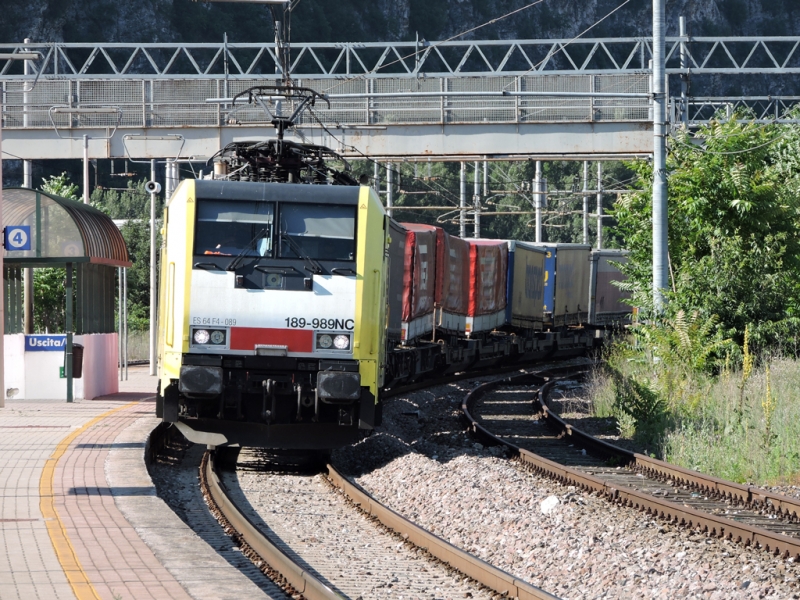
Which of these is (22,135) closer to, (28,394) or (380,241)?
(28,394)

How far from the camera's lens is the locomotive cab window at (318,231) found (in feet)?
41.1

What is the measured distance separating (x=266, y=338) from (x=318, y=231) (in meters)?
1.33

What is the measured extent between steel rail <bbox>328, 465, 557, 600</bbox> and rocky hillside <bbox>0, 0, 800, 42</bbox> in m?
70.7

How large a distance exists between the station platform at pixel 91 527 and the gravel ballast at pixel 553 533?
→ 8.16ft

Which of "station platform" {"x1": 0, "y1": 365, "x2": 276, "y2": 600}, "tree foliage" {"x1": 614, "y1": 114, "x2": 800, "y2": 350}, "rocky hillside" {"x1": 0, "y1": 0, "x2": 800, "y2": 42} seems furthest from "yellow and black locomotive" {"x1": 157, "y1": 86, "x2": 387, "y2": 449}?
"rocky hillside" {"x1": 0, "y1": 0, "x2": 800, "y2": 42}

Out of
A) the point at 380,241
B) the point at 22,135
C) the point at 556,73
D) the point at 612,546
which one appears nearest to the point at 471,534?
the point at 612,546

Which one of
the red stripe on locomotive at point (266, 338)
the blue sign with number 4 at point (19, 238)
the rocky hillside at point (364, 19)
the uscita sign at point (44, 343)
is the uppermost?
the rocky hillside at point (364, 19)

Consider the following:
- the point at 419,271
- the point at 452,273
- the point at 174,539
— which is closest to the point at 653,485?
the point at 174,539

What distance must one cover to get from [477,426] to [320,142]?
43.7ft

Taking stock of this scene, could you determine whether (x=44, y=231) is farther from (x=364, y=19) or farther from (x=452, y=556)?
(x=364, y=19)

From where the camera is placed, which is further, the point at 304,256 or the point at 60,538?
the point at 304,256

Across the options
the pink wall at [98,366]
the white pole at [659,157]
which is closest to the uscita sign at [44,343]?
the pink wall at [98,366]

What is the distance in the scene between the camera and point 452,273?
25734 millimetres

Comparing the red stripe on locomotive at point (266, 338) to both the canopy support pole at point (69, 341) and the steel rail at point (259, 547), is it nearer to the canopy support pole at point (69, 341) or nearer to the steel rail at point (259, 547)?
the steel rail at point (259, 547)
